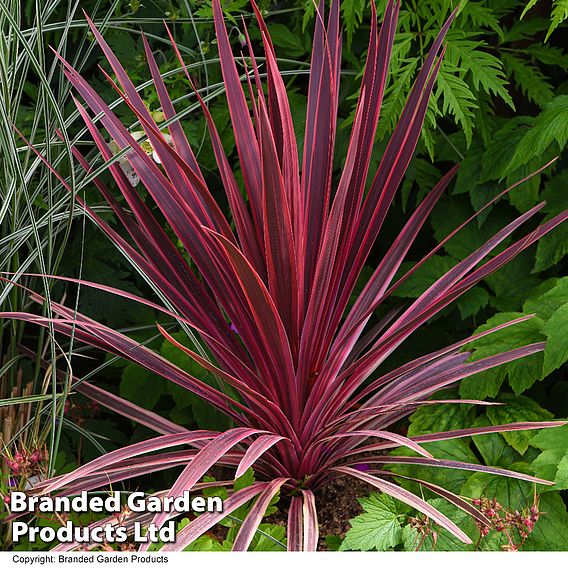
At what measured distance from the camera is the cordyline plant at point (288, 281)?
1.08 metres

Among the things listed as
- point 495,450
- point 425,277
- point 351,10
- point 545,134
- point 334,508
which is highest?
point 351,10

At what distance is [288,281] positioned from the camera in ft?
3.64

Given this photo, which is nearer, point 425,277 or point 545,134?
point 545,134

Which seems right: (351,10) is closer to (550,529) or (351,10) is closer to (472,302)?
(472,302)

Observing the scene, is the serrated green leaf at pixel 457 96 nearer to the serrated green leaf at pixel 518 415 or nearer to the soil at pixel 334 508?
the serrated green leaf at pixel 518 415

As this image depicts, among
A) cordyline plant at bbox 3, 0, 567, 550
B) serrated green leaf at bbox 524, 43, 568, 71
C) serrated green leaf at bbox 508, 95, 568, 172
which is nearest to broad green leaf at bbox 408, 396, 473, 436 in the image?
cordyline plant at bbox 3, 0, 567, 550

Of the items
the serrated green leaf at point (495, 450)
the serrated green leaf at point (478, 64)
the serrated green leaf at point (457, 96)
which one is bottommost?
the serrated green leaf at point (495, 450)

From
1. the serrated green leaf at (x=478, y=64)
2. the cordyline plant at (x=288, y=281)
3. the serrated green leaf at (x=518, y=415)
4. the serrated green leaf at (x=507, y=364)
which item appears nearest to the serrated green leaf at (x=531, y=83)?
the serrated green leaf at (x=478, y=64)

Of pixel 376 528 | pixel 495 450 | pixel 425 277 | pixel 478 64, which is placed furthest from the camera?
pixel 425 277

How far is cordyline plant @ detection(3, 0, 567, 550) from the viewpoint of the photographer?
3.53 ft

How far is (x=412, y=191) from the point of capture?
5.65ft

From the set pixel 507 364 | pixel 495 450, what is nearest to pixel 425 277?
pixel 507 364

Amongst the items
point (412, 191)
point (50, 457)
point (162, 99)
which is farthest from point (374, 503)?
point (412, 191)
